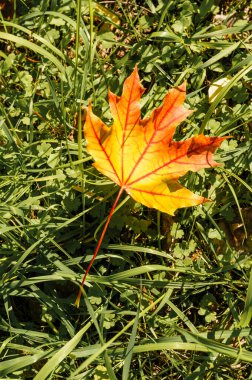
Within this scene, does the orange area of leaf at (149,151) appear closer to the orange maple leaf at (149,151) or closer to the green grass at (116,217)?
the orange maple leaf at (149,151)

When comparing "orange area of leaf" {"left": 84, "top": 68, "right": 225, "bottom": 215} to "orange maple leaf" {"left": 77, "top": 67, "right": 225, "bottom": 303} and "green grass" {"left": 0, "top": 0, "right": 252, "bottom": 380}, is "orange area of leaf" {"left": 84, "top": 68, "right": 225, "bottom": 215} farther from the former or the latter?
"green grass" {"left": 0, "top": 0, "right": 252, "bottom": 380}

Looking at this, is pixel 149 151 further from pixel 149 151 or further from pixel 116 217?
pixel 116 217

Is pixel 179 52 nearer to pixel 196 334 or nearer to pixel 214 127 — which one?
pixel 214 127

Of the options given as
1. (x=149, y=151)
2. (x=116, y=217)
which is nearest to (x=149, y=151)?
(x=149, y=151)

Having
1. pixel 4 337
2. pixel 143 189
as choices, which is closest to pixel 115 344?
pixel 4 337

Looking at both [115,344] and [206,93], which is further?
[206,93]

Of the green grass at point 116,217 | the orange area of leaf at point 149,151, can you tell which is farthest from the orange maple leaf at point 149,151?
the green grass at point 116,217

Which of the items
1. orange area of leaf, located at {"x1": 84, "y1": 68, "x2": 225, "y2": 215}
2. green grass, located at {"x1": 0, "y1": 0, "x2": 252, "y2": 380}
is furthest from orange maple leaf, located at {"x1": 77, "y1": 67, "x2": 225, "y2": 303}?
green grass, located at {"x1": 0, "y1": 0, "x2": 252, "y2": 380}
